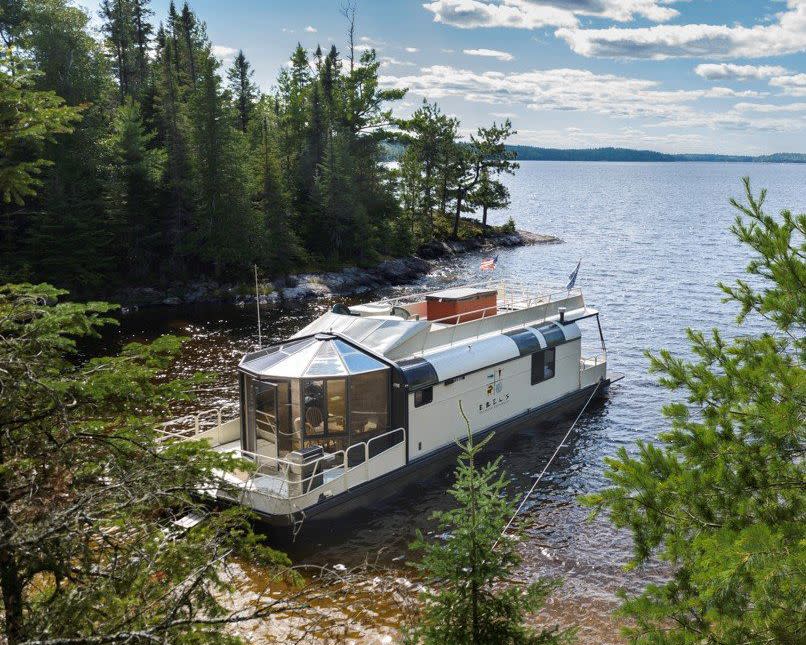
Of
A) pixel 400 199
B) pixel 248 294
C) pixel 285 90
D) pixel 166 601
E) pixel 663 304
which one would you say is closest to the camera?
pixel 166 601

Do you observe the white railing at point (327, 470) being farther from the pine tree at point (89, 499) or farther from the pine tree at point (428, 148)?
the pine tree at point (428, 148)

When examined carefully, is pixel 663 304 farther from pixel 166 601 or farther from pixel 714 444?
pixel 166 601

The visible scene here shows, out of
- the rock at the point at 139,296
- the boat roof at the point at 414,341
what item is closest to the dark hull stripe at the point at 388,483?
the boat roof at the point at 414,341

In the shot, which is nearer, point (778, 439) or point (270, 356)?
point (778, 439)

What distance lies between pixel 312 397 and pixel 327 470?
1761mm

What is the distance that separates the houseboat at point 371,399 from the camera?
52.7ft

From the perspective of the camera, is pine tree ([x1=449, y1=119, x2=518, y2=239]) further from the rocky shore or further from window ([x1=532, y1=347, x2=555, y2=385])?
window ([x1=532, y1=347, x2=555, y2=385])

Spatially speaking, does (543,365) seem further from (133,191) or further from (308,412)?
(133,191)

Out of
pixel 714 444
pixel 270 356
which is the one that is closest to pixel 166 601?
pixel 714 444

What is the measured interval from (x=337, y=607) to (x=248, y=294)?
3420 cm

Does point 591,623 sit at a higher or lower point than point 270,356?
lower

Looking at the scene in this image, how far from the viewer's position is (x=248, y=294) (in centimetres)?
4556

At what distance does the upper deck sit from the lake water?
3.64 m

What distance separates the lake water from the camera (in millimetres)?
15391
